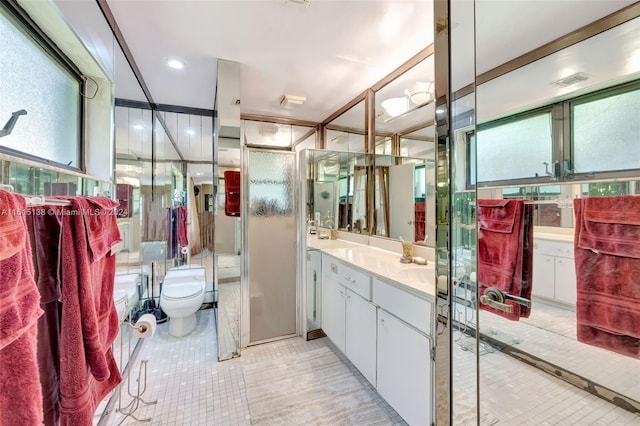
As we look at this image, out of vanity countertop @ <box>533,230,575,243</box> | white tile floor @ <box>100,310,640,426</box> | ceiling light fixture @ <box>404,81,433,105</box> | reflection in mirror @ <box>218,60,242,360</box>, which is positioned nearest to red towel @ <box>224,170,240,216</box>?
reflection in mirror @ <box>218,60,242,360</box>

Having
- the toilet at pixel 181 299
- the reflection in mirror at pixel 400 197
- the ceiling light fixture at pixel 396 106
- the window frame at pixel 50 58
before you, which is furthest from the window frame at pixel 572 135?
the toilet at pixel 181 299

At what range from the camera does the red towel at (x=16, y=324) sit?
544 millimetres

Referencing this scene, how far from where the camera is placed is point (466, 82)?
3.28 ft

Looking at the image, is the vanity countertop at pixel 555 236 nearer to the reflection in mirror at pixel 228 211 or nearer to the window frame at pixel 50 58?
the reflection in mirror at pixel 228 211

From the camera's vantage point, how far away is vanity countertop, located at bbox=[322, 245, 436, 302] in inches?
52.5

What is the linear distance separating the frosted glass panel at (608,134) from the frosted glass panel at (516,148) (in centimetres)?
12

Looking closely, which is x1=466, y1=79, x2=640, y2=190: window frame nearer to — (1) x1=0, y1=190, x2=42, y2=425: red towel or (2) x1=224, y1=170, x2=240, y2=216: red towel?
(1) x1=0, y1=190, x2=42, y2=425: red towel

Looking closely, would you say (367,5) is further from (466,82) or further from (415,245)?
(415,245)

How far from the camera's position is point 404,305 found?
139cm

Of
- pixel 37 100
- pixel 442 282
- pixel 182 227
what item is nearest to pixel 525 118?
pixel 442 282

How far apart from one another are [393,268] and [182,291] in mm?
2179

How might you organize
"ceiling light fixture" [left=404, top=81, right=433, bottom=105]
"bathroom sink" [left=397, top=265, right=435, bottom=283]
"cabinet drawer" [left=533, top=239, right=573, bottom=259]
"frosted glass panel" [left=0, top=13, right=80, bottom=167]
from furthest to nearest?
1. "ceiling light fixture" [left=404, top=81, right=433, bottom=105]
2. "bathroom sink" [left=397, top=265, right=435, bottom=283]
3. "cabinet drawer" [left=533, top=239, right=573, bottom=259]
4. "frosted glass panel" [left=0, top=13, right=80, bottom=167]

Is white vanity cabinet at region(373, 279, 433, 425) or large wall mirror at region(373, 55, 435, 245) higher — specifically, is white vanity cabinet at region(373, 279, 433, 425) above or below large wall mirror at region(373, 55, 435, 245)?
below

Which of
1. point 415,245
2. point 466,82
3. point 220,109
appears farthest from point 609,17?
point 220,109
